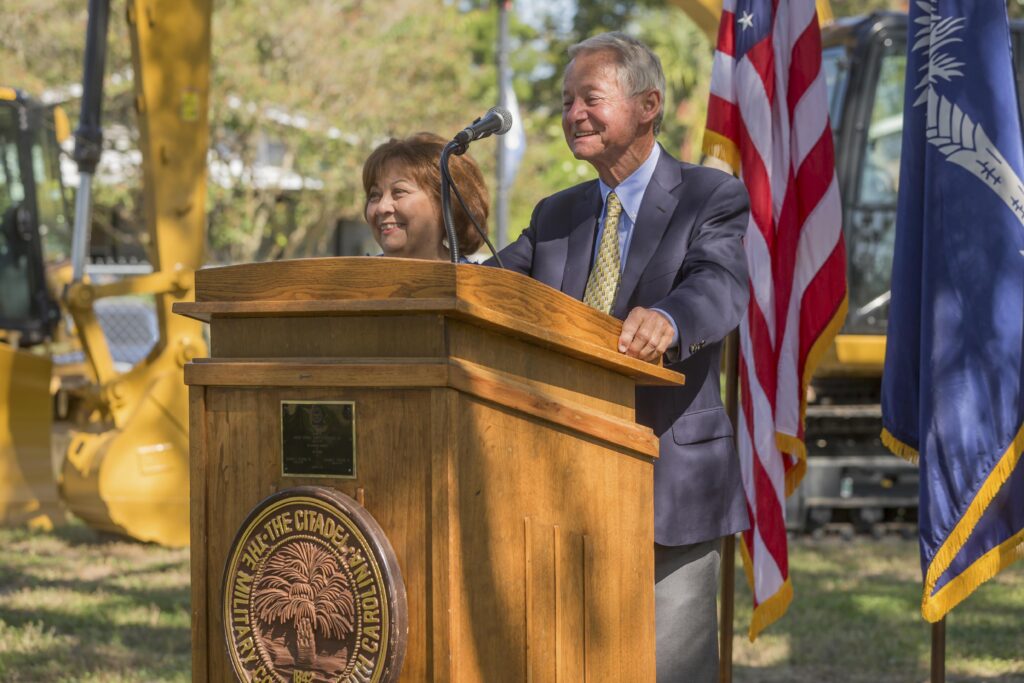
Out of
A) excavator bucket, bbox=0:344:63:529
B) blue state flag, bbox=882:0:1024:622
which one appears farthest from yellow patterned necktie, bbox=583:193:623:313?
excavator bucket, bbox=0:344:63:529

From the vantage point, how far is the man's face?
330 cm

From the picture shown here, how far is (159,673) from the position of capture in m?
5.92

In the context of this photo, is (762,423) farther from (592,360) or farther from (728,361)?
(592,360)

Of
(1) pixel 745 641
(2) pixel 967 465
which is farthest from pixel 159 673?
(2) pixel 967 465

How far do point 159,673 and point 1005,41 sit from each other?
Answer: 4034 mm

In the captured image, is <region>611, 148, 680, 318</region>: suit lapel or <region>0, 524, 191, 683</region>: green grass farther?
<region>0, 524, 191, 683</region>: green grass

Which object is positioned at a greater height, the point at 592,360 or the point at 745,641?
the point at 592,360

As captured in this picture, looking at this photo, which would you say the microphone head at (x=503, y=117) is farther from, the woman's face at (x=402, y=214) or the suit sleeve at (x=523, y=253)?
the woman's face at (x=402, y=214)

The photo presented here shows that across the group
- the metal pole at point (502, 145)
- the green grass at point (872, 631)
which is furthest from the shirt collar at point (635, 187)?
the metal pole at point (502, 145)

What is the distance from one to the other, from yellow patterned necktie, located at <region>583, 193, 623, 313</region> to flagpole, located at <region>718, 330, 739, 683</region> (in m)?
0.89

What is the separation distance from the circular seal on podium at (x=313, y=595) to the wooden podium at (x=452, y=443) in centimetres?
5

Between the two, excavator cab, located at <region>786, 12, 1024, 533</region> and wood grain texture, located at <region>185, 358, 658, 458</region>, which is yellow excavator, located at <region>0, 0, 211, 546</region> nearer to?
excavator cab, located at <region>786, 12, 1024, 533</region>

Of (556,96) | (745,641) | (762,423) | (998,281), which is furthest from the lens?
(556,96)

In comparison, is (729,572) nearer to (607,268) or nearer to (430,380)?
(607,268)
